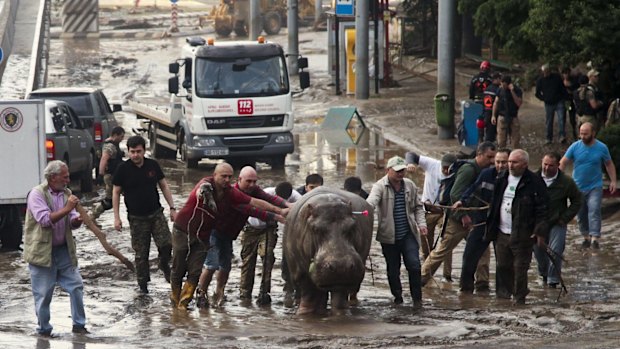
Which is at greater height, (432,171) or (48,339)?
(432,171)

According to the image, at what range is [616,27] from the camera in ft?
71.7

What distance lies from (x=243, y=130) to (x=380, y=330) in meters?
15.4

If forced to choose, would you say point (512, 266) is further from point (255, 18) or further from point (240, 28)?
point (240, 28)

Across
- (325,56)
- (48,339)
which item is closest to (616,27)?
(48,339)

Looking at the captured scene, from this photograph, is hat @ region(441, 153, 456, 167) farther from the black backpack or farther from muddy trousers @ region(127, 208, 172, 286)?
muddy trousers @ region(127, 208, 172, 286)

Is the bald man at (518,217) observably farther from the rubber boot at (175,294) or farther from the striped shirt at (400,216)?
the rubber boot at (175,294)

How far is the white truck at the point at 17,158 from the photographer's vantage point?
18.7m

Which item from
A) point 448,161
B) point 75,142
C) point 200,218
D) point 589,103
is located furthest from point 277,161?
point 200,218

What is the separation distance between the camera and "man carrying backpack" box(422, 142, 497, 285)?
1502 centimetres

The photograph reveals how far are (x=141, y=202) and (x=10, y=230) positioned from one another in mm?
4012

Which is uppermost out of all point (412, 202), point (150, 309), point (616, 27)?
point (616, 27)

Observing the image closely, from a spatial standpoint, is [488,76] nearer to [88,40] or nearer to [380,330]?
[380,330]

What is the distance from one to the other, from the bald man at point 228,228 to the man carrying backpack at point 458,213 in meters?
2.06

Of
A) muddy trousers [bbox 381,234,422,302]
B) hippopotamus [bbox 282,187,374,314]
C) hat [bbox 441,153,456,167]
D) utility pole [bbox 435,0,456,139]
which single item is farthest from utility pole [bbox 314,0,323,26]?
hippopotamus [bbox 282,187,374,314]
